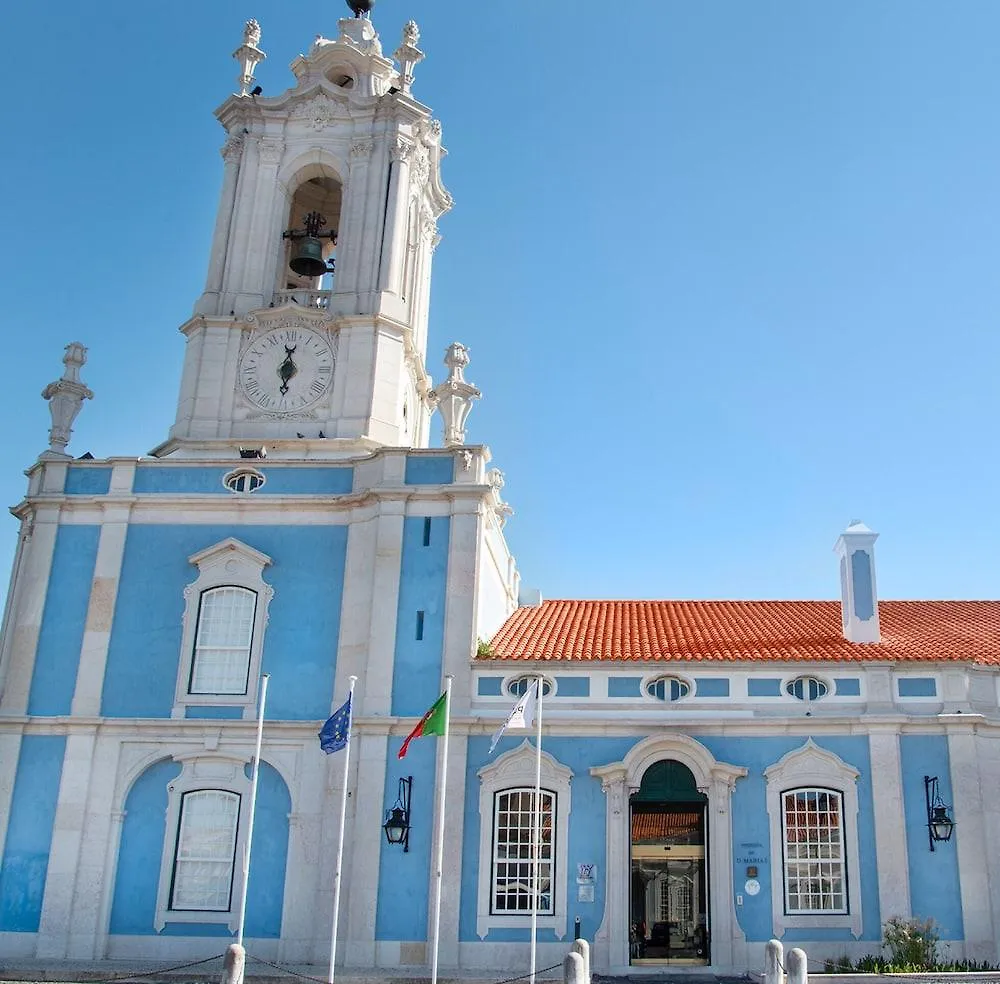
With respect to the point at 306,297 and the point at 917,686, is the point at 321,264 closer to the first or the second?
the point at 306,297

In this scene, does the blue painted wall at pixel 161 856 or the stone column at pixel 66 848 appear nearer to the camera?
the stone column at pixel 66 848

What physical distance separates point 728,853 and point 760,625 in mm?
5722

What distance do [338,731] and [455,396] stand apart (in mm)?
8006

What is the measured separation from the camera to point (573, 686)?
74.8 feet

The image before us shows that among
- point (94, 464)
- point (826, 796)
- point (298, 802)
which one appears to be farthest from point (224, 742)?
point (826, 796)

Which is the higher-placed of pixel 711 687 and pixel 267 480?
pixel 267 480

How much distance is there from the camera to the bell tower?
25.8 meters

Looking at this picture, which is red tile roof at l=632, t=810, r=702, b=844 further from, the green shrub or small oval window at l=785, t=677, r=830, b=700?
the green shrub

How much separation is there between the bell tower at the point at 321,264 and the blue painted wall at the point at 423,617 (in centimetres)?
266

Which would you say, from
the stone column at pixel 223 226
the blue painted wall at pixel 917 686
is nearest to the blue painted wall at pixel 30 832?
the stone column at pixel 223 226

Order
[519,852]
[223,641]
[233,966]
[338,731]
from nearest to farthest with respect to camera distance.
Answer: [233,966] → [338,731] → [519,852] → [223,641]

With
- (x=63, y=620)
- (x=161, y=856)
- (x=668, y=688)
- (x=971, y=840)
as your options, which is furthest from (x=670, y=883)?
(x=63, y=620)

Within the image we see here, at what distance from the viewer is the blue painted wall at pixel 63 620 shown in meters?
23.3

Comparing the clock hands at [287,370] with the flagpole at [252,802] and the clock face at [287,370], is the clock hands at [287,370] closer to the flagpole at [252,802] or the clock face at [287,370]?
the clock face at [287,370]
